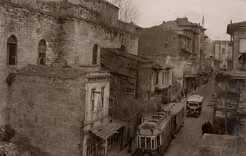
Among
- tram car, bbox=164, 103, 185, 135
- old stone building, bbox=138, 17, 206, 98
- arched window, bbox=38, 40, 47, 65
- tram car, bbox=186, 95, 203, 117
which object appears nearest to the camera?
arched window, bbox=38, 40, 47, 65

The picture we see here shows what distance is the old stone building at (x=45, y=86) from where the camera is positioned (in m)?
16.8

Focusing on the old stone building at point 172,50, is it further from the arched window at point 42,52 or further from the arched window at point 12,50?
the arched window at point 12,50

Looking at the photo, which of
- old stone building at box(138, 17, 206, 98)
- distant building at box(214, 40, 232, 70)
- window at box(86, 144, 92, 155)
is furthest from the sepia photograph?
distant building at box(214, 40, 232, 70)

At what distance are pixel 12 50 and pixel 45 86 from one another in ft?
12.2

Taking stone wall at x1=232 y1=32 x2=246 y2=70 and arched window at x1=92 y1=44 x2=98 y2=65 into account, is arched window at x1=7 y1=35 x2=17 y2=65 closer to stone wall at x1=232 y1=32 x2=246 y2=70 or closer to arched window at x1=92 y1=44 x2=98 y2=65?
arched window at x1=92 y1=44 x2=98 y2=65

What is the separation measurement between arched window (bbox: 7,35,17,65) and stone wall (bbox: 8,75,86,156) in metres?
1.41

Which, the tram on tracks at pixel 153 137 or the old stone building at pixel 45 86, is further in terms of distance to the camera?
the tram on tracks at pixel 153 137

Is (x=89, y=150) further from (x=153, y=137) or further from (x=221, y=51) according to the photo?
(x=221, y=51)

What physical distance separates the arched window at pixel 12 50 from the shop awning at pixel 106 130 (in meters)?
6.92

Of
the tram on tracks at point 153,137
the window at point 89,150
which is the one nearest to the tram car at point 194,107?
the tram on tracks at point 153,137

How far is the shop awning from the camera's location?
58.0 ft

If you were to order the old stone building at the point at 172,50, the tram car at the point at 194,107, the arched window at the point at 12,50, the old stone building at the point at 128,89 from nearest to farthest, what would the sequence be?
the arched window at the point at 12,50 → the old stone building at the point at 128,89 → the tram car at the point at 194,107 → the old stone building at the point at 172,50

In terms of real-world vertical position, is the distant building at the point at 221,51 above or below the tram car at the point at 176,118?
above

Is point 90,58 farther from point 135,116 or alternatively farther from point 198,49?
point 198,49
